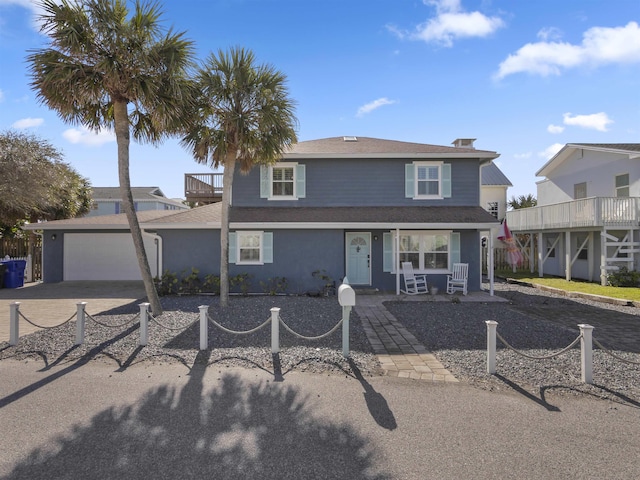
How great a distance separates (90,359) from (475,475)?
5817mm

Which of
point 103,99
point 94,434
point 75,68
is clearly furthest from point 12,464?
point 103,99

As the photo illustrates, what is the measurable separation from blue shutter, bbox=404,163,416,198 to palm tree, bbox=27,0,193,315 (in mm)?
8602

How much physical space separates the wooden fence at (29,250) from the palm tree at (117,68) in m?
11.8

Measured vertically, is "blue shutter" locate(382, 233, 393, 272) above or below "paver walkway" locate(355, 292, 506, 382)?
above

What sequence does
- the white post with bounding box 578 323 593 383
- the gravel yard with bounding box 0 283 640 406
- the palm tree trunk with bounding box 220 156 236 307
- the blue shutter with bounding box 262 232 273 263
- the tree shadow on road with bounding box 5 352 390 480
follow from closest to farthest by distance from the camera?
the tree shadow on road with bounding box 5 352 390 480 < the white post with bounding box 578 323 593 383 < the gravel yard with bounding box 0 283 640 406 < the palm tree trunk with bounding box 220 156 236 307 < the blue shutter with bounding box 262 232 273 263

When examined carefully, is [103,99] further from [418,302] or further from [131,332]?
[418,302]

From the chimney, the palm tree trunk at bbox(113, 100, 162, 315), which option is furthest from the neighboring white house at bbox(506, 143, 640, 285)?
the palm tree trunk at bbox(113, 100, 162, 315)

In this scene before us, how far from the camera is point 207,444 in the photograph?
3775 millimetres

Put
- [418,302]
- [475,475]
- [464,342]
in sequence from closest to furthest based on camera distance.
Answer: [475,475] → [464,342] → [418,302]

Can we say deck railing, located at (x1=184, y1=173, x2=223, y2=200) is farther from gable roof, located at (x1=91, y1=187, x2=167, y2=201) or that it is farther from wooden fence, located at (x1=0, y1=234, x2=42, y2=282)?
gable roof, located at (x1=91, y1=187, x2=167, y2=201)

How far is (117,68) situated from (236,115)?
2.86 metres

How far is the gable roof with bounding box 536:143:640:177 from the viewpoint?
1790 cm

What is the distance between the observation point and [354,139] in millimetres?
18531

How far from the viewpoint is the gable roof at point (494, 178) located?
2622 centimetres
